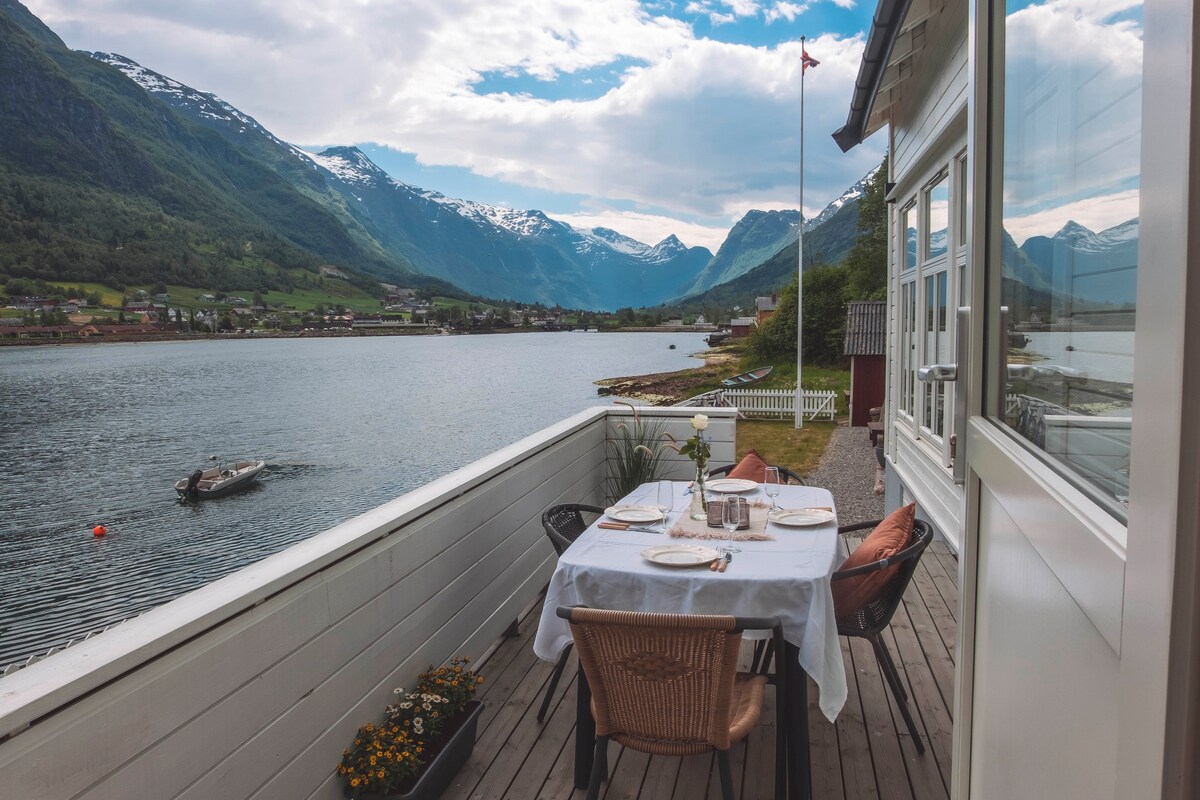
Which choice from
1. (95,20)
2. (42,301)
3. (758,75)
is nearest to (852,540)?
(758,75)

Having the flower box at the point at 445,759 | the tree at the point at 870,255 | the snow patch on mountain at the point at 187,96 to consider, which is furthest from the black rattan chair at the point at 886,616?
the snow patch on mountain at the point at 187,96

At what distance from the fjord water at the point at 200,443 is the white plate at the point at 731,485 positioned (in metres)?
16.0

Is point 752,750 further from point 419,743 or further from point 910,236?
→ point 910,236

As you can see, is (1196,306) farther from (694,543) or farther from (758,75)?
(758,75)

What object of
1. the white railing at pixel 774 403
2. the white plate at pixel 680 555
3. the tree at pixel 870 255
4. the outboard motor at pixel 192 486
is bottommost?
the outboard motor at pixel 192 486

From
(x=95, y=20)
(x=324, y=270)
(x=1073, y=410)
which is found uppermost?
(x=95, y=20)

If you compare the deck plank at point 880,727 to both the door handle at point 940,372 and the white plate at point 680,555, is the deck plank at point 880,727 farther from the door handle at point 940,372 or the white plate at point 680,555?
the door handle at point 940,372

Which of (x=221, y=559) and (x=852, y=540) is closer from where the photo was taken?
(x=852, y=540)

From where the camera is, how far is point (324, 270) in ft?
322

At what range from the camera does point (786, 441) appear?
16.0 meters

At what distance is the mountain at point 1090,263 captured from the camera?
64cm

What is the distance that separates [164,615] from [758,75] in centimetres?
1793

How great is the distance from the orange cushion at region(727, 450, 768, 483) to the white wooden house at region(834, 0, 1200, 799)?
9.21 ft

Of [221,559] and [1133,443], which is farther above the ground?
[1133,443]
